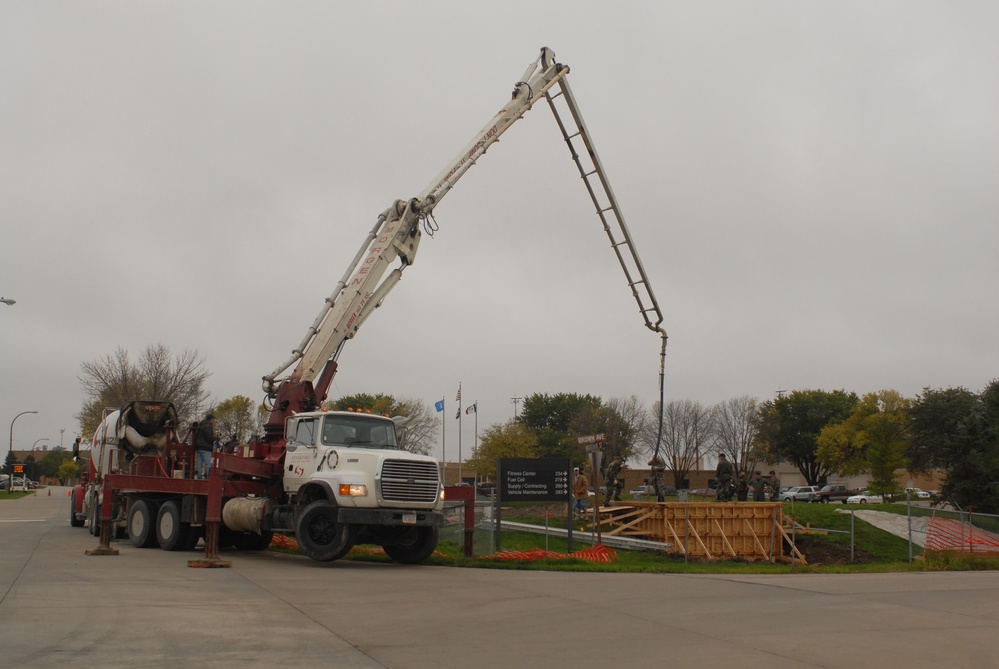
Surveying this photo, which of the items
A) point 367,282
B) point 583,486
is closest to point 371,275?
point 367,282

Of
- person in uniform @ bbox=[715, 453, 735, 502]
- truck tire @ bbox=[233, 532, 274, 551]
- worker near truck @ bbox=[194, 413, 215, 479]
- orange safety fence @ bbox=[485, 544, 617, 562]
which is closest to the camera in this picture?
orange safety fence @ bbox=[485, 544, 617, 562]

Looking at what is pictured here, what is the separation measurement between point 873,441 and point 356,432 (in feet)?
193

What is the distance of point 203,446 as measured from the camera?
2081 centimetres

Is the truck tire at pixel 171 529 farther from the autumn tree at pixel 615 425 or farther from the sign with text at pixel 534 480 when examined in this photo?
the autumn tree at pixel 615 425

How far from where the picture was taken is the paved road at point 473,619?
7867mm

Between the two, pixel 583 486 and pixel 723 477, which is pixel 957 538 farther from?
pixel 583 486

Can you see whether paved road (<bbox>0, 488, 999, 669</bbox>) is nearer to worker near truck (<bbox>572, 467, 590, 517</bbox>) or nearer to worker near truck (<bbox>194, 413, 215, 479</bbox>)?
worker near truck (<bbox>194, 413, 215, 479</bbox>)

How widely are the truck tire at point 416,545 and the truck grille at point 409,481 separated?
102 centimetres

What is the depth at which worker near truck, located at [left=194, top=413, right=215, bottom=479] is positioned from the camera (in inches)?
811

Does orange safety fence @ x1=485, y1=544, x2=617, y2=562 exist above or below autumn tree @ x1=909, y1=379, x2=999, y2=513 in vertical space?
below

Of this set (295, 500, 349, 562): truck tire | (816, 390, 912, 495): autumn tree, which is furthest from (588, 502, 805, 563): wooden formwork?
(816, 390, 912, 495): autumn tree

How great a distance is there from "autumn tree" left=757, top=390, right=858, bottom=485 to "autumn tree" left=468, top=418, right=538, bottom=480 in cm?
2430

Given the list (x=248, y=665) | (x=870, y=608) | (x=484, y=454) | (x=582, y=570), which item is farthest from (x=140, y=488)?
(x=484, y=454)

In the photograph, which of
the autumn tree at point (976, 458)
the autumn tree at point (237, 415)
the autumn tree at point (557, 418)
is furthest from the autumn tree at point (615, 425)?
the autumn tree at point (976, 458)
